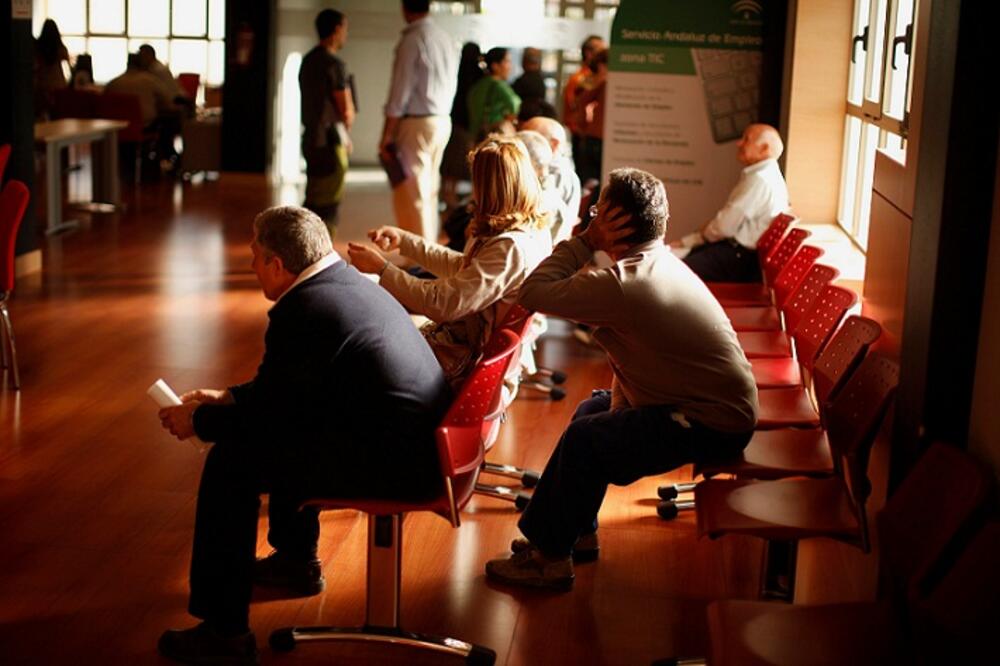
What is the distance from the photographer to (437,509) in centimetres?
373

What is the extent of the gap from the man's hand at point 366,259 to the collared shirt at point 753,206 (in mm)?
2920

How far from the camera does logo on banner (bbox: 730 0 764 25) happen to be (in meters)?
8.10

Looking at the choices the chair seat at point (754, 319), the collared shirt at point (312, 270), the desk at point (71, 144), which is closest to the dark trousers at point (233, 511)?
the collared shirt at point (312, 270)

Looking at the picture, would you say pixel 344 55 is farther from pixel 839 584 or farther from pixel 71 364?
pixel 839 584

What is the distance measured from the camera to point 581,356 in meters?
7.88

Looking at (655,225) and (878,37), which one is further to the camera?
(878,37)

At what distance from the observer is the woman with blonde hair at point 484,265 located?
Result: 15.1ft

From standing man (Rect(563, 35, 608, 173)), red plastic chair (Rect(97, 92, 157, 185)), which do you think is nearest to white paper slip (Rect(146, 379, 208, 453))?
standing man (Rect(563, 35, 608, 173))

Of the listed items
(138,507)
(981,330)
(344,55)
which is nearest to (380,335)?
(981,330)

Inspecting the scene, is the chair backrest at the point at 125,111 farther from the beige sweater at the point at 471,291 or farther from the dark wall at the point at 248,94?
the beige sweater at the point at 471,291

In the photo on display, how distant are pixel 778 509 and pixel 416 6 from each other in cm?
735

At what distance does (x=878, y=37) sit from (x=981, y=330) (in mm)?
4248

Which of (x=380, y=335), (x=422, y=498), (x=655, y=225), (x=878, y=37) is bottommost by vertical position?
(x=422, y=498)

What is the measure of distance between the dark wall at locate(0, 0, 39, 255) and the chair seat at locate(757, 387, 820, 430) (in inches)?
246
